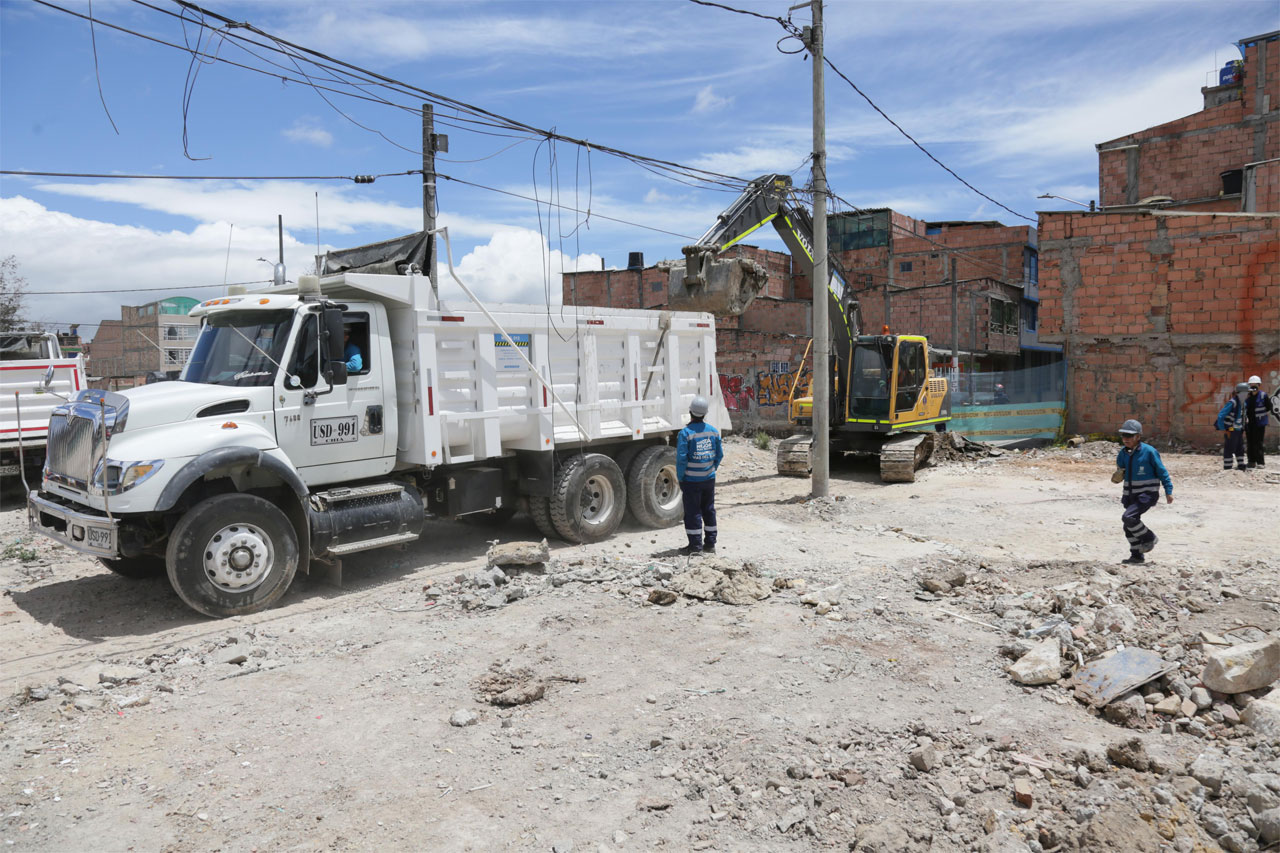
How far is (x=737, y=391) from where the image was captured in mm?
25984

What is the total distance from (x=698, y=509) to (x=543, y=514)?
190cm

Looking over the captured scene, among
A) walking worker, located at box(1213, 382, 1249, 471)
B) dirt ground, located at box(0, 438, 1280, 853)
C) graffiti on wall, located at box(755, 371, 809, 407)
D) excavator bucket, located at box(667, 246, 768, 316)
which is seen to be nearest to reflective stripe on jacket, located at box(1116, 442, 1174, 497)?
dirt ground, located at box(0, 438, 1280, 853)

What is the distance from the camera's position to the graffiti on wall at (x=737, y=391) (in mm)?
25781

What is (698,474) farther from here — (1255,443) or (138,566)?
(1255,443)

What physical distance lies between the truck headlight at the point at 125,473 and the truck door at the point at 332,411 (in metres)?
1.12

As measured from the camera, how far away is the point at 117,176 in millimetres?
11281

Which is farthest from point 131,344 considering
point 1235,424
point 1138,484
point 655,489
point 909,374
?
point 1138,484

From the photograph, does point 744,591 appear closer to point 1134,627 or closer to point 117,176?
point 1134,627

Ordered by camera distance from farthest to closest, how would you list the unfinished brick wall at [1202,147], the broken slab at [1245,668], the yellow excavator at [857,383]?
the unfinished brick wall at [1202,147], the yellow excavator at [857,383], the broken slab at [1245,668]

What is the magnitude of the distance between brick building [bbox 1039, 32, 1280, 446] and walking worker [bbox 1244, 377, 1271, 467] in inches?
132

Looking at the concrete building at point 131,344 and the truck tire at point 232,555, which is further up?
the concrete building at point 131,344

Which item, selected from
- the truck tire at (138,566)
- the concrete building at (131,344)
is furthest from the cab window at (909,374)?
the concrete building at (131,344)

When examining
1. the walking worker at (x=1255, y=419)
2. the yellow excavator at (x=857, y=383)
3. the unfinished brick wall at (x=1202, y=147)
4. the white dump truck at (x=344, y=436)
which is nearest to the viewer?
the white dump truck at (x=344, y=436)

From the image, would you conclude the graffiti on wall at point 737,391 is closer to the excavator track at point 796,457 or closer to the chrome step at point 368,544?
the excavator track at point 796,457
